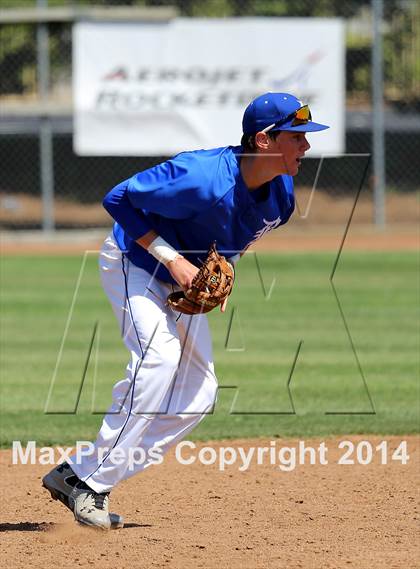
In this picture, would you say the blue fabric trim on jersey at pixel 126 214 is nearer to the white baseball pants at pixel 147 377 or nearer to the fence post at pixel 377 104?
the white baseball pants at pixel 147 377

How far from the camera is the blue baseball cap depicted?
452 cm

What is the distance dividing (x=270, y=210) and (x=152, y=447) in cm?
111

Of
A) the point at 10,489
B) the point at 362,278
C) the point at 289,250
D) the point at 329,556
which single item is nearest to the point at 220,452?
the point at 10,489

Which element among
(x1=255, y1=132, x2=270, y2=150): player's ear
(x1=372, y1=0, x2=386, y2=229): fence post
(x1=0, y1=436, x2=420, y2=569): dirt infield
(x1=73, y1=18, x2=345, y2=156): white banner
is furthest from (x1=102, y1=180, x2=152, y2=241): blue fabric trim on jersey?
(x1=372, y1=0, x2=386, y2=229): fence post

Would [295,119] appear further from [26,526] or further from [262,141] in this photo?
[26,526]

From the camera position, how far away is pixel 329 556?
4.28 m

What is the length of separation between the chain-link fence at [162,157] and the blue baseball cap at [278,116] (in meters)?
13.7

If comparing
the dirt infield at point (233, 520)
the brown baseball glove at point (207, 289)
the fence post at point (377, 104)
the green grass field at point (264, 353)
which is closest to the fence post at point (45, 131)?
the green grass field at point (264, 353)

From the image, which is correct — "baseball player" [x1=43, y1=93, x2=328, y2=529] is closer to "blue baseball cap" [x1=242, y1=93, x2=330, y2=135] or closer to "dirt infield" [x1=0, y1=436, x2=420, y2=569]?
"blue baseball cap" [x1=242, y1=93, x2=330, y2=135]

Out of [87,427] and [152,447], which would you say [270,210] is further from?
[87,427]

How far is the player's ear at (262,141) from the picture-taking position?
4.55m

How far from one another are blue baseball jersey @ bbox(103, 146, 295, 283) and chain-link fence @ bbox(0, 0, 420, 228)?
13470mm

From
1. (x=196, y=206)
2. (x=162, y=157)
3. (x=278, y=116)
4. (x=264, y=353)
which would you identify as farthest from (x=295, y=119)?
(x=162, y=157)

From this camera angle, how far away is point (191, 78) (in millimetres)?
16516
